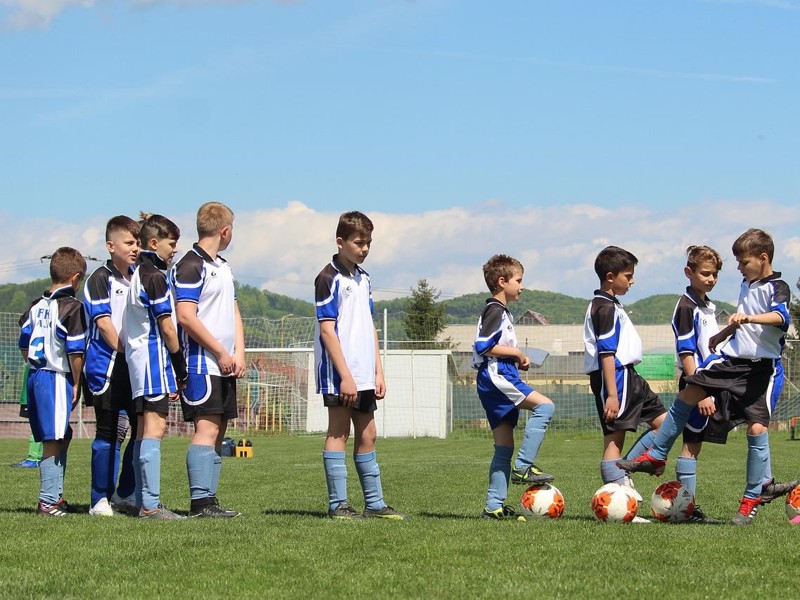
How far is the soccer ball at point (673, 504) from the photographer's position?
7.41 metres

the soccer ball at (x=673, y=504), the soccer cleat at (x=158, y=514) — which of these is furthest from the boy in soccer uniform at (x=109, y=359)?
the soccer ball at (x=673, y=504)

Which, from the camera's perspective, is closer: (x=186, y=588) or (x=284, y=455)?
(x=186, y=588)

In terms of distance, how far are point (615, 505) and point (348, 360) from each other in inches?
80.4

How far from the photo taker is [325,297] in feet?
24.0

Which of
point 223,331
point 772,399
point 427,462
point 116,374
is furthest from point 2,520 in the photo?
point 427,462

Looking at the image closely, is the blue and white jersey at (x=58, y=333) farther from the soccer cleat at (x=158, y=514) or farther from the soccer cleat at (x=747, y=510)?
the soccer cleat at (x=747, y=510)

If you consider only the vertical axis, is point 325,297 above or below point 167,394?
above

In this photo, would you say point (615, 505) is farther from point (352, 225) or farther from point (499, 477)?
point (352, 225)

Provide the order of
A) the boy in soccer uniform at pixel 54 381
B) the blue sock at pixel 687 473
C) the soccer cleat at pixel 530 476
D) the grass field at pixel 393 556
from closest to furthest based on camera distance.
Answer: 1. the grass field at pixel 393 556
2. the soccer cleat at pixel 530 476
3. the boy in soccer uniform at pixel 54 381
4. the blue sock at pixel 687 473

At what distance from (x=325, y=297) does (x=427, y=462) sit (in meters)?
8.80

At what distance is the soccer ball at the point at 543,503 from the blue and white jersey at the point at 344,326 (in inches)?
53.8

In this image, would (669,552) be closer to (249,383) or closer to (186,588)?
(186,588)

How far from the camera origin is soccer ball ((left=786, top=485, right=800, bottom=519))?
282 inches

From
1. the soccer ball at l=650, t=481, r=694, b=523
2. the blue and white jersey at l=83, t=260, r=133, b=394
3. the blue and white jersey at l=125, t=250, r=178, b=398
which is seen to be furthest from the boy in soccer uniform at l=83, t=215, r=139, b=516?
the soccer ball at l=650, t=481, r=694, b=523
